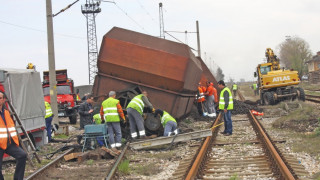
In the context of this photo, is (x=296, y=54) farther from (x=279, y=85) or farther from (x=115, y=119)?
(x=115, y=119)

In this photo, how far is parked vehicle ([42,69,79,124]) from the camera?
23241 mm

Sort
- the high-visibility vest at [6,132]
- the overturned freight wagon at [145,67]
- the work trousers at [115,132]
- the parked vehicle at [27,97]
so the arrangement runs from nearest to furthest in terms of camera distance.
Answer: the high-visibility vest at [6,132] → the parked vehicle at [27,97] → the work trousers at [115,132] → the overturned freight wagon at [145,67]

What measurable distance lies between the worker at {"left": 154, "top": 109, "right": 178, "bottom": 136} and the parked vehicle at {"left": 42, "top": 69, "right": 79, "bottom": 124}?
1219 centimetres

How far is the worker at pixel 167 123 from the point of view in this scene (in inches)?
469

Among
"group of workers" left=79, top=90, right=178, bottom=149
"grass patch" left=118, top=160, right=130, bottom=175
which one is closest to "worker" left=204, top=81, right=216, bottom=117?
"group of workers" left=79, top=90, right=178, bottom=149

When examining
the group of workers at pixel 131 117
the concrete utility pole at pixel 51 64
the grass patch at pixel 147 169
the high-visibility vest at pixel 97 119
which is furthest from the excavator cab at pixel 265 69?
the grass patch at pixel 147 169

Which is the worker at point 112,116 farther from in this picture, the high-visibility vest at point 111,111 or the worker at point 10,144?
the worker at point 10,144

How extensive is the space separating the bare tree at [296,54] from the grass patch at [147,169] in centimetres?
8556

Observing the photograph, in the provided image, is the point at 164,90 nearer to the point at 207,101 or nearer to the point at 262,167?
the point at 262,167

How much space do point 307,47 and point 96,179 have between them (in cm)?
9518

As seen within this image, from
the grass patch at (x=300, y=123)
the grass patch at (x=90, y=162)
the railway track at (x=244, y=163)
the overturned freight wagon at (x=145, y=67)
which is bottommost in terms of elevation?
the grass patch at (x=90, y=162)

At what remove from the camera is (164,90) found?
1266 cm

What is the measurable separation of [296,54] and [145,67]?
277 feet

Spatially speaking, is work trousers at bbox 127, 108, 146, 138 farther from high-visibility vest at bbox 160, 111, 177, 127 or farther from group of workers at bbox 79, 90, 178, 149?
high-visibility vest at bbox 160, 111, 177, 127
